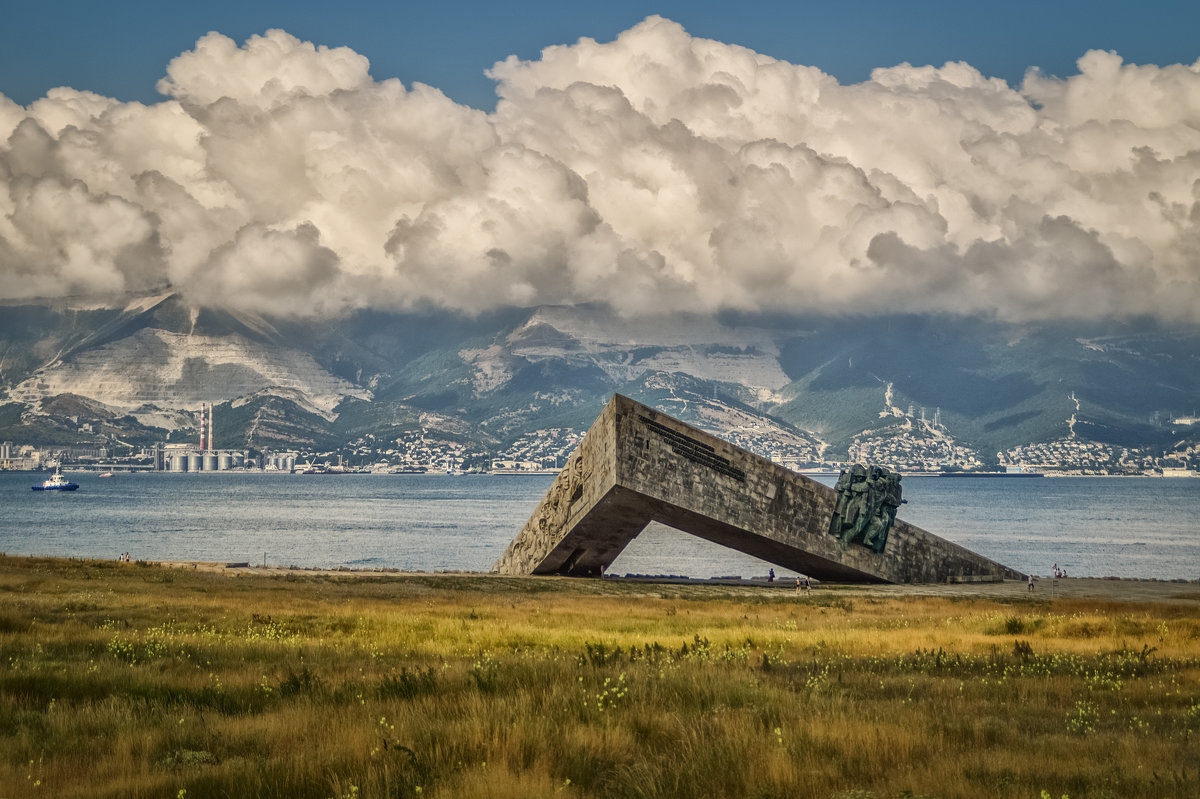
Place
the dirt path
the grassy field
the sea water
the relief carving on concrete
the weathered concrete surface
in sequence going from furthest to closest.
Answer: the sea water, the relief carving on concrete, the dirt path, the weathered concrete surface, the grassy field

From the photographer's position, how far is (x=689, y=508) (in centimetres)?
3039

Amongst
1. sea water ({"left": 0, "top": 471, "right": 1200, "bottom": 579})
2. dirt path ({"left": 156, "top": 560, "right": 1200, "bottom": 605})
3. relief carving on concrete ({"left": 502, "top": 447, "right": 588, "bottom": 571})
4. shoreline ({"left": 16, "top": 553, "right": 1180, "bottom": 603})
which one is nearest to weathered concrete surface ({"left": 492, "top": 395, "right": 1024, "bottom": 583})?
relief carving on concrete ({"left": 502, "top": 447, "right": 588, "bottom": 571})

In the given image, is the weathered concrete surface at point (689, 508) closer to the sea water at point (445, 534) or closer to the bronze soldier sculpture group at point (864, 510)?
the bronze soldier sculpture group at point (864, 510)

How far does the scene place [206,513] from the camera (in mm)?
132750

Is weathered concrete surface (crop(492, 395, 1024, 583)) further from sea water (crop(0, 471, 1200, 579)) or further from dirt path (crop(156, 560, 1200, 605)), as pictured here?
sea water (crop(0, 471, 1200, 579))

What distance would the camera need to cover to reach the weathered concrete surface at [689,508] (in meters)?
30.1

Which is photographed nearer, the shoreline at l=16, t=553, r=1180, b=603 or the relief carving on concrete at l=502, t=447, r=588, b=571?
the shoreline at l=16, t=553, r=1180, b=603

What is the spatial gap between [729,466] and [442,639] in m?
16.3

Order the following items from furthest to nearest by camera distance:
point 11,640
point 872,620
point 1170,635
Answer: point 872,620, point 1170,635, point 11,640

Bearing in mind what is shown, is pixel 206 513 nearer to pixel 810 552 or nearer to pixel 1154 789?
pixel 810 552

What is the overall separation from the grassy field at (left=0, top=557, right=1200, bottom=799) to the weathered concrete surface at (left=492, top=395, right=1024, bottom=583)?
1033cm

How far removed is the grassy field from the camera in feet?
23.4

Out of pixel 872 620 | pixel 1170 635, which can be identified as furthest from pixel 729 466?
pixel 1170 635

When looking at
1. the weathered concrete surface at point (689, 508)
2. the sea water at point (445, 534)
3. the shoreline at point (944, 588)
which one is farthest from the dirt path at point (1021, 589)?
the sea water at point (445, 534)
